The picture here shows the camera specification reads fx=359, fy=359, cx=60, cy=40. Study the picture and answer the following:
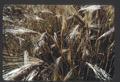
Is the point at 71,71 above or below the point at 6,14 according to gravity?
below

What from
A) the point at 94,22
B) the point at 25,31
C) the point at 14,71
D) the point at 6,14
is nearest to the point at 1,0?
the point at 6,14

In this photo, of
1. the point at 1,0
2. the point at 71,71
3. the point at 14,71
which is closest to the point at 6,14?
the point at 1,0

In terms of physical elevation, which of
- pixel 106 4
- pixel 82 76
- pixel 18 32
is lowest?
pixel 82 76

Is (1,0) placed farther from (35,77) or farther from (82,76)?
(82,76)

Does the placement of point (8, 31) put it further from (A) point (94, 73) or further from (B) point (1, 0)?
(A) point (94, 73)

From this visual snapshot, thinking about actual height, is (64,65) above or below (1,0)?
below
